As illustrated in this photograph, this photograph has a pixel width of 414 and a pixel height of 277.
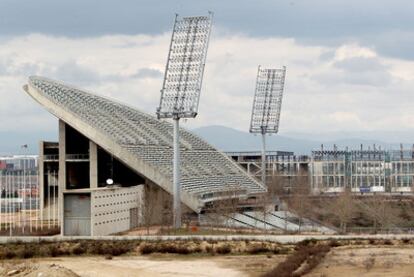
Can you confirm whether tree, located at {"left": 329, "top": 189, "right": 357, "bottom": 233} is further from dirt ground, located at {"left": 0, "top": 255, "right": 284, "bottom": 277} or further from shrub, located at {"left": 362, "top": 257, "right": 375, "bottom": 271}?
shrub, located at {"left": 362, "top": 257, "right": 375, "bottom": 271}

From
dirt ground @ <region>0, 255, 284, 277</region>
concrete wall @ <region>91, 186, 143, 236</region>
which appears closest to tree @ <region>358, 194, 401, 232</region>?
concrete wall @ <region>91, 186, 143, 236</region>

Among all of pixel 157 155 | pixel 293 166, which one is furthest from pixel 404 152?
pixel 157 155

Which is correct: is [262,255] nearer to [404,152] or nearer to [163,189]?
[163,189]

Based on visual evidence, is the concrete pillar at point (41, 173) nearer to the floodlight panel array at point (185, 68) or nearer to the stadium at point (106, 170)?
the stadium at point (106, 170)

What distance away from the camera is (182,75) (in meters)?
68.1

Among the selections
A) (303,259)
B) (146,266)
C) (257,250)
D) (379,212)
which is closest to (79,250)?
(146,266)

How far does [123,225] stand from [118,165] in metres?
14.0

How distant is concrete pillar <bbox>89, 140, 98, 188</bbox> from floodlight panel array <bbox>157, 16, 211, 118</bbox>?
1125cm

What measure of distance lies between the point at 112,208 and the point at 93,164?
1259cm

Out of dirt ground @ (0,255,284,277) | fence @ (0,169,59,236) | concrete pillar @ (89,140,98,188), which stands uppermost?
concrete pillar @ (89,140,98,188)

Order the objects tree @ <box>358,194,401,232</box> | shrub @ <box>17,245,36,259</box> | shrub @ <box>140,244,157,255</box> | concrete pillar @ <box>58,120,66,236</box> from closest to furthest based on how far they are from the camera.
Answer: shrub @ <box>17,245,36,259</box>, shrub @ <box>140,244,157,255</box>, concrete pillar @ <box>58,120,66,236</box>, tree @ <box>358,194,401,232</box>

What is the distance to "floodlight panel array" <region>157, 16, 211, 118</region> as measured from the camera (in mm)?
66812

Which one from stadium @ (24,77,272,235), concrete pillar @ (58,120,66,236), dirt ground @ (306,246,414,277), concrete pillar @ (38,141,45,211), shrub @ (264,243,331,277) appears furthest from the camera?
concrete pillar @ (38,141,45,211)

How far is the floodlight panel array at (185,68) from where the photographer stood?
66.8 metres
